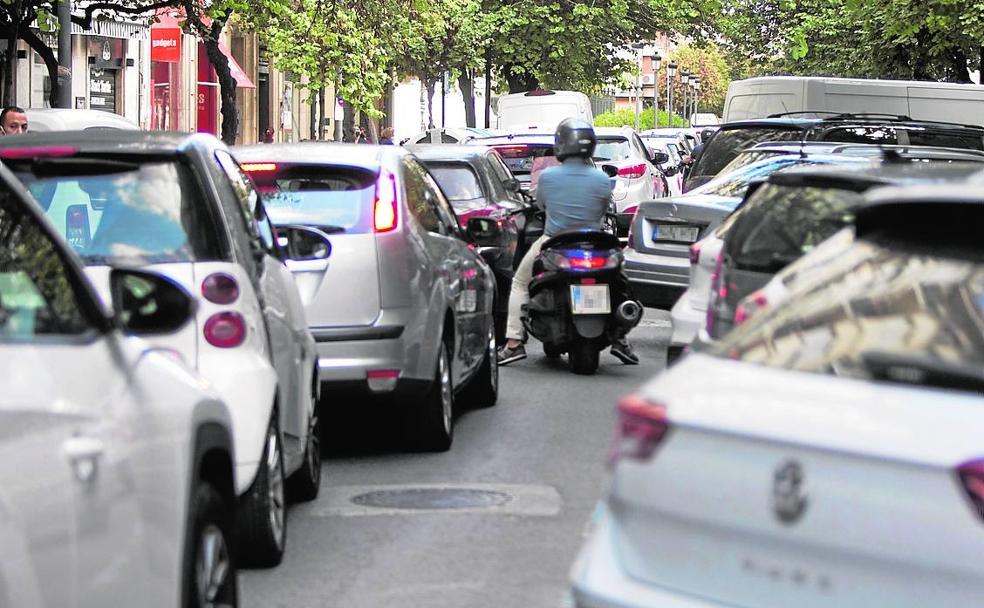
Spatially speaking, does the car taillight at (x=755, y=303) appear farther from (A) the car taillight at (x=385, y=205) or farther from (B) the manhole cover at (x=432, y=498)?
(A) the car taillight at (x=385, y=205)

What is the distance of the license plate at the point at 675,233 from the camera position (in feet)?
50.0

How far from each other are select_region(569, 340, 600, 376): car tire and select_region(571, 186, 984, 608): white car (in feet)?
31.0

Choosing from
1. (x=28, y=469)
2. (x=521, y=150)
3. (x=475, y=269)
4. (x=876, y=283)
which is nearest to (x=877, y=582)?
(x=876, y=283)

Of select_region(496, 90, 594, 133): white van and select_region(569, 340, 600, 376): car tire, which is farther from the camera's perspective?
select_region(496, 90, 594, 133): white van

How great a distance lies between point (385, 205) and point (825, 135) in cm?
1242

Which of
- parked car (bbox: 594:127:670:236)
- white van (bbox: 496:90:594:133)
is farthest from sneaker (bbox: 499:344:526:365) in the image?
white van (bbox: 496:90:594:133)

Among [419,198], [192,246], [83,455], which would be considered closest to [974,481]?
[83,455]

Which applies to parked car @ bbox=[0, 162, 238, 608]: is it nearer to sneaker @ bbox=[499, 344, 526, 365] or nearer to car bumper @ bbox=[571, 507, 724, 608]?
car bumper @ bbox=[571, 507, 724, 608]

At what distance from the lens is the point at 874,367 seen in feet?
13.3

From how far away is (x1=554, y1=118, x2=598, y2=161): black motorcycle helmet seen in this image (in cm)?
1394

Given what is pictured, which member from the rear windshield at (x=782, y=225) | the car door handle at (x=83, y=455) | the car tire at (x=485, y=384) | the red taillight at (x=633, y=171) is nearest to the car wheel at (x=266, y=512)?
the rear windshield at (x=782, y=225)

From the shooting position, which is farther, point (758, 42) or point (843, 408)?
point (758, 42)

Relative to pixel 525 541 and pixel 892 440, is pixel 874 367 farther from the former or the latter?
pixel 525 541

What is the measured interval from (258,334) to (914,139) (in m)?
16.2
